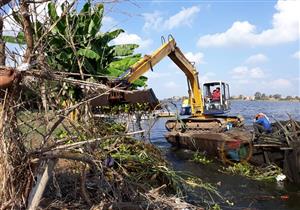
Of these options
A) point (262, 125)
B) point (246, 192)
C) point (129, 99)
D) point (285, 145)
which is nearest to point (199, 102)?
point (262, 125)

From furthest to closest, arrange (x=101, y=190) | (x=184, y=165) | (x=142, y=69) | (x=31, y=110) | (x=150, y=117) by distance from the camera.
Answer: (x=184, y=165), (x=142, y=69), (x=150, y=117), (x=101, y=190), (x=31, y=110)

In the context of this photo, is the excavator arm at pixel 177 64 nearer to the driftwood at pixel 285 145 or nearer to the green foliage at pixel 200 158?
the green foliage at pixel 200 158

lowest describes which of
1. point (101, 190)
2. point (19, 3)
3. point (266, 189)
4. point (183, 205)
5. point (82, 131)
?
point (266, 189)

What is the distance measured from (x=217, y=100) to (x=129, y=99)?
508 inches

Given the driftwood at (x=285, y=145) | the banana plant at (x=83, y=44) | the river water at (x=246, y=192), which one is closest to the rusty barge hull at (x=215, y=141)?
the driftwood at (x=285, y=145)

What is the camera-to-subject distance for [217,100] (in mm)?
19594

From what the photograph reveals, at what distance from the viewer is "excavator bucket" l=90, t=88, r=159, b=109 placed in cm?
684

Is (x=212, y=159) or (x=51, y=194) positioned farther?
(x=212, y=159)

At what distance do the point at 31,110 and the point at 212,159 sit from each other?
12.3 m

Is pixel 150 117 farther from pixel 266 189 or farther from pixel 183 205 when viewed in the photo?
pixel 266 189

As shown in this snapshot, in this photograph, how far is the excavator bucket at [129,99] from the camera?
6.84 meters

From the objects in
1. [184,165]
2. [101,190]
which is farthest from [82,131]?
[184,165]

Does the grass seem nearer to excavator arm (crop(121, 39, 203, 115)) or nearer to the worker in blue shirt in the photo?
the worker in blue shirt

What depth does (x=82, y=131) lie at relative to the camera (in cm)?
585
